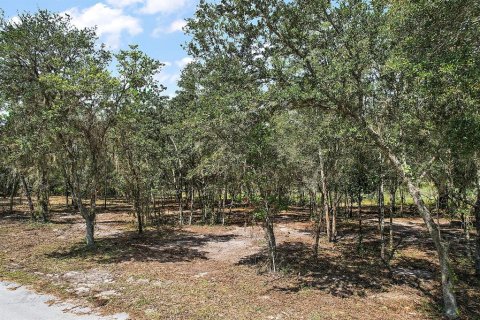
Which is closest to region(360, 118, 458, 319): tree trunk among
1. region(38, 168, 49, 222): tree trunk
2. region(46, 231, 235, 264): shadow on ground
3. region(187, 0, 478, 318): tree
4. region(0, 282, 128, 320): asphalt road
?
region(187, 0, 478, 318): tree

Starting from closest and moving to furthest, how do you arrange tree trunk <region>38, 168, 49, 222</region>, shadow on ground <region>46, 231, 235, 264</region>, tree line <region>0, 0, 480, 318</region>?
tree line <region>0, 0, 480, 318</region> < shadow on ground <region>46, 231, 235, 264</region> < tree trunk <region>38, 168, 49, 222</region>

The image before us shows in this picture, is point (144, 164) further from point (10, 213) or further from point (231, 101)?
point (10, 213)

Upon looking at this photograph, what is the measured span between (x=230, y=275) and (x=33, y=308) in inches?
268

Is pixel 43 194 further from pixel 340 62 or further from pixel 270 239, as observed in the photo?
pixel 340 62

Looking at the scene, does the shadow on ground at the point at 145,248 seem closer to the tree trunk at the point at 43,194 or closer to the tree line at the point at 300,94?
the tree line at the point at 300,94

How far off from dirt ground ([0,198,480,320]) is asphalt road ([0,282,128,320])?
1.35 ft

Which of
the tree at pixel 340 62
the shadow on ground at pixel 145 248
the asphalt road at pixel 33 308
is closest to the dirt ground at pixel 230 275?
the shadow on ground at pixel 145 248

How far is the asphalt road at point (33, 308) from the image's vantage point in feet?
30.8

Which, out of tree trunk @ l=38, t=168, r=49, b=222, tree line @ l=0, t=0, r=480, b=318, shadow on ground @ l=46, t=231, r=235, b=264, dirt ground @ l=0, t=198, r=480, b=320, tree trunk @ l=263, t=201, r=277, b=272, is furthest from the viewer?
tree trunk @ l=38, t=168, r=49, b=222

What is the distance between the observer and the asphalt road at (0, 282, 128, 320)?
370 inches

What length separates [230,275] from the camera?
1396 centimetres

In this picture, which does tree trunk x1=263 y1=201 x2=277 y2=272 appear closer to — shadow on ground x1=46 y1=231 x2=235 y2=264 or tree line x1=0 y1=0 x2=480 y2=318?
tree line x1=0 y1=0 x2=480 y2=318

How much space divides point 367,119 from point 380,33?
3.04 metres

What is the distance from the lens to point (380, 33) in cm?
Result: 1059
